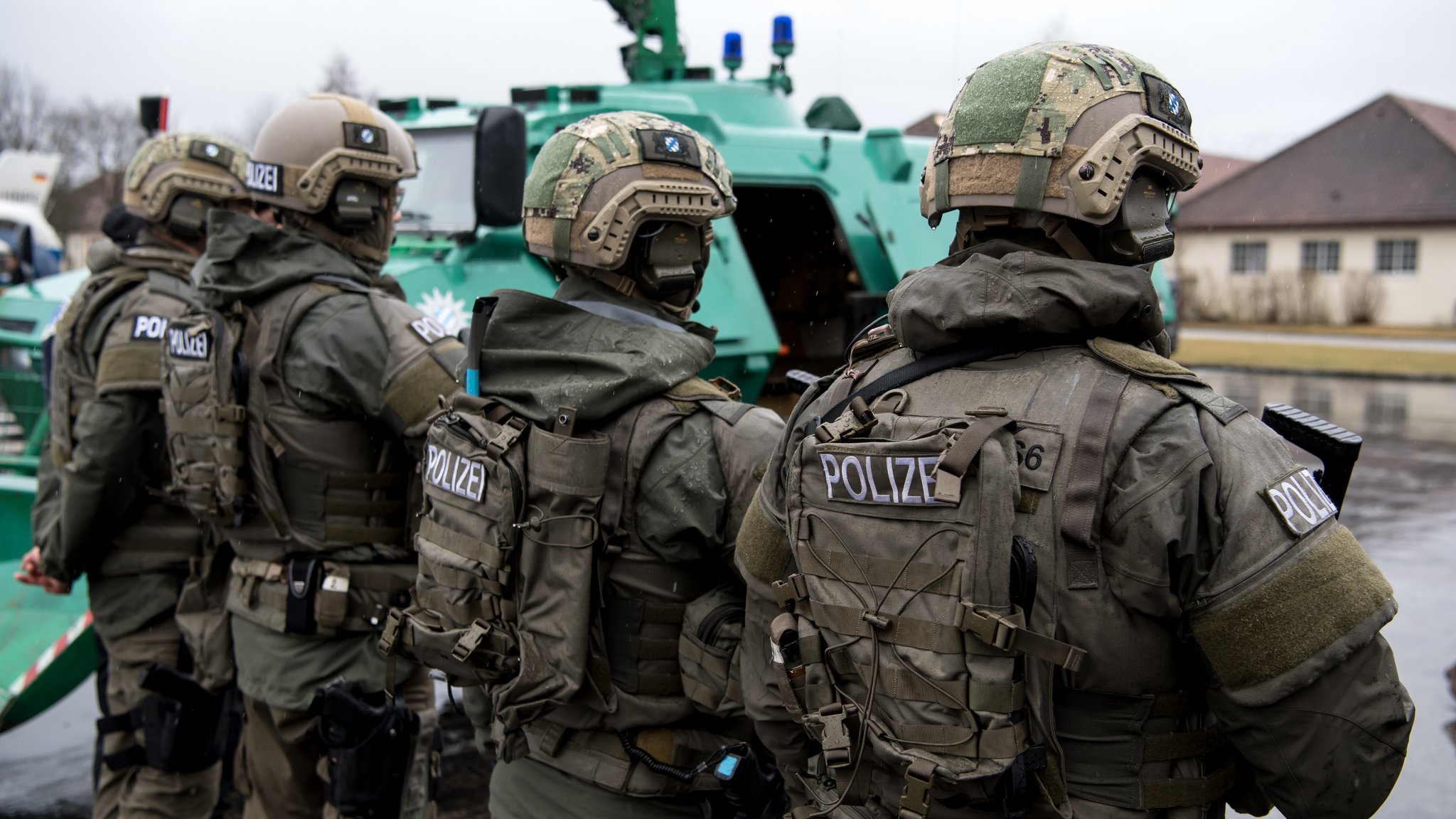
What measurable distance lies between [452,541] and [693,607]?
0.54m

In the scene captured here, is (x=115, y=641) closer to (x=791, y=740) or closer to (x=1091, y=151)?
(x=791, y=740)

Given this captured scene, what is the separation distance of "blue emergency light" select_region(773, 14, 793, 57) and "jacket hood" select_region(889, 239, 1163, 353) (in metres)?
5.20

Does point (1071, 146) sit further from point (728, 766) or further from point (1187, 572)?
point (728, 766)

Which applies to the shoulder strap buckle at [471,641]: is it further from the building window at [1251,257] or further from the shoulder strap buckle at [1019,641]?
the building window at [1251,257]

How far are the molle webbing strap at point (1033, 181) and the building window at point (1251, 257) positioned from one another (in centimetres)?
3403

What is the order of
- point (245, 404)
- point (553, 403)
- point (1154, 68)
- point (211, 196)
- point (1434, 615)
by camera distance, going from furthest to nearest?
point (1434, 615)
point (211, 196)
point (245, 404)
point (553, 403)
point (1154, 68)

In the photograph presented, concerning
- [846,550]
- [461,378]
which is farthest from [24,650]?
[846,550]

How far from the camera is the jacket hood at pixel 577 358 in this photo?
242 cm

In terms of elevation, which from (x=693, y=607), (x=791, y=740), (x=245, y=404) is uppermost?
(x=245, y=404)

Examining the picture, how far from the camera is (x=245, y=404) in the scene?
11.4 ft

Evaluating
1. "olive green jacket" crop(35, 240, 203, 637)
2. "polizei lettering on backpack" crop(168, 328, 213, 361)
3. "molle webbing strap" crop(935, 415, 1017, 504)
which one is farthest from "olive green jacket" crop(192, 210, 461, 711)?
"molle webbing strap" crop(935, 415, 1017, 504)

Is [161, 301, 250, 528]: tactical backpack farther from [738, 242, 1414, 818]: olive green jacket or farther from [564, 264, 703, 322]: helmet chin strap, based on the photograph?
[738, 242, 1414, 818]: olive green jacket

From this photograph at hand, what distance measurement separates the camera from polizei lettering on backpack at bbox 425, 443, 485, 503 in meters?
2.49

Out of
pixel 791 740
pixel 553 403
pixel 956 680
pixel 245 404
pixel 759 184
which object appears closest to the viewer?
pixel 956 680
